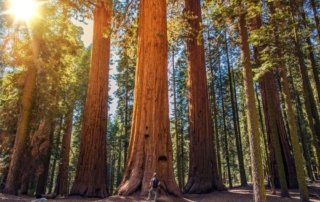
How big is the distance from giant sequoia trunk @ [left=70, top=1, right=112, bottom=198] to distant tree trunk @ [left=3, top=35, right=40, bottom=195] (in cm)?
274

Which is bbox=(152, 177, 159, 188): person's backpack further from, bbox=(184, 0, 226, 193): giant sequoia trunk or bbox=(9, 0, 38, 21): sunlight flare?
bbox=(9, 0, 38, 21): sunlight flare

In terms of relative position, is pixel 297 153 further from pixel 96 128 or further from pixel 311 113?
pixel 96 128

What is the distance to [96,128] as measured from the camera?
10438 mm

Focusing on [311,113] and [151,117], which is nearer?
[151,117]

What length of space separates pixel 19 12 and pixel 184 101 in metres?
22.8

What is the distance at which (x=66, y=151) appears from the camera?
1672cm

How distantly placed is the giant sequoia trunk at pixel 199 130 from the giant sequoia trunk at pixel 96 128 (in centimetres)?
389

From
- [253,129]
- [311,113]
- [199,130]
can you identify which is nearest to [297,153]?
[253,129]

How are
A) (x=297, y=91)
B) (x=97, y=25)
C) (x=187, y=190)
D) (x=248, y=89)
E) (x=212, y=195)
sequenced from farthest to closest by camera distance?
(x=297, y=91) → (x=97, y=25) → (x=187, y=190) → (x=212, y=195) → (x=248, y=89)

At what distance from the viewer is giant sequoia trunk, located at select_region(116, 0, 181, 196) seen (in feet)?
18.7

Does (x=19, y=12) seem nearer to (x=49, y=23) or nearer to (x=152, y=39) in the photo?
(x=49, y=23)

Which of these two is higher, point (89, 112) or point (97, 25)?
point (97, 25)

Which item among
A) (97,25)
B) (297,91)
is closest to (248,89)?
(97,25)

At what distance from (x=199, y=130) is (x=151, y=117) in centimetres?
526
